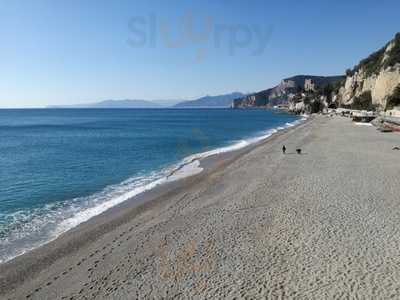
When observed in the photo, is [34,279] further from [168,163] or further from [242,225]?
[168,163]

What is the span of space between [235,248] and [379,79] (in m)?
76.8

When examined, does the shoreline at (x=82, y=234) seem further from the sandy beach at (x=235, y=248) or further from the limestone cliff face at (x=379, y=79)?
the limestone cliff face at (x=379, y=79)

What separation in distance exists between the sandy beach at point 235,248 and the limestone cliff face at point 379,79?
6230 cm

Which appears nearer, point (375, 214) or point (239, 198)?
point (375, 214)

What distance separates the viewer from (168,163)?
26031 millimetres

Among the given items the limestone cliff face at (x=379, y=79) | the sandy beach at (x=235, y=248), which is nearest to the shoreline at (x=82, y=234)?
the sandy beach at (x=235, y=248)

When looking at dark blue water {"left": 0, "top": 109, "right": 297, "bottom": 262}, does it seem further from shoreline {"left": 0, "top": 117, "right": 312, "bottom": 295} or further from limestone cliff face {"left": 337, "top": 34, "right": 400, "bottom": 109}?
limestone cliff face {"left": 337, "top": 34, "right": 400, "bottom": 109}

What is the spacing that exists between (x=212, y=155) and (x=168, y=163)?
513 centimetres

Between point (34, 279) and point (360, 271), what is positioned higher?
point (360, 271)

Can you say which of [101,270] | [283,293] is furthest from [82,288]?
[283,293]

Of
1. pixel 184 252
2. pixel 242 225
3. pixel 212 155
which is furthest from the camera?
pixel 212 155

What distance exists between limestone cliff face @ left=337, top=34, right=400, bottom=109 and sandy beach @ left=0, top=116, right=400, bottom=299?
6230 cm

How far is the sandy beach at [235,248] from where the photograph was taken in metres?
6.96

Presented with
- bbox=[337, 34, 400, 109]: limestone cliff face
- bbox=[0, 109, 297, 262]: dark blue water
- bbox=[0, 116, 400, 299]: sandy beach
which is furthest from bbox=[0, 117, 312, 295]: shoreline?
bbox=[337, 34, 400, 109]: limestone cliff face
